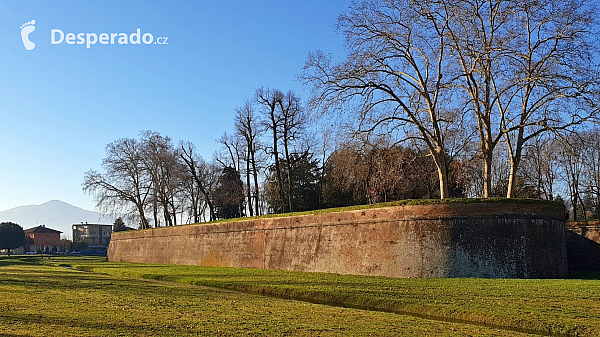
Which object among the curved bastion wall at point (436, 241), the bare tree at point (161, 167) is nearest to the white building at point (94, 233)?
the bare tree at point (161, 167)

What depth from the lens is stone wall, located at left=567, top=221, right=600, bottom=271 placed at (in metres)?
25.8

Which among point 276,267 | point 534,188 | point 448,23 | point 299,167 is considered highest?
point 448,23

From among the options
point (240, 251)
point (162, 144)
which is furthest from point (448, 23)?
point (162, 144)

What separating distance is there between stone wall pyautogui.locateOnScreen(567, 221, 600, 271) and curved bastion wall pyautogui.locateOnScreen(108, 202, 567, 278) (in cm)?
432

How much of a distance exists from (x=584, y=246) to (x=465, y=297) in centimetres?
1489

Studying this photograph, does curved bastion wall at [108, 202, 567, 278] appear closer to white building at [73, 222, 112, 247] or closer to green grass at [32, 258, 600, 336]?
green grass at [32, 258, 600, 336]

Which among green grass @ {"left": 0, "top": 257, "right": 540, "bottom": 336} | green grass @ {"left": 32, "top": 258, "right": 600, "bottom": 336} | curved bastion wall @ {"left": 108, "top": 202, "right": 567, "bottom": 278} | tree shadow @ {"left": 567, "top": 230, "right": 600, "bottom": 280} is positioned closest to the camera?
green grass @ {"left": 0, "top": 257, "right": 540, "bottom": 336}

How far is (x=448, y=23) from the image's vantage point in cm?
2509

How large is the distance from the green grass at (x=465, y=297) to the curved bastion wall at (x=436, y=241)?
1707 mm

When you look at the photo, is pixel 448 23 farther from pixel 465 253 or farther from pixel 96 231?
pixel 96 231

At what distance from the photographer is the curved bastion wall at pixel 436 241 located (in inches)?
817

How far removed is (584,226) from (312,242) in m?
13.2

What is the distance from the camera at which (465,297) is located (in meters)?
14.7

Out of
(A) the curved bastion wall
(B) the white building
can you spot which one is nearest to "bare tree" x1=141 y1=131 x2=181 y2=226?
(A) the curved bastion wall
